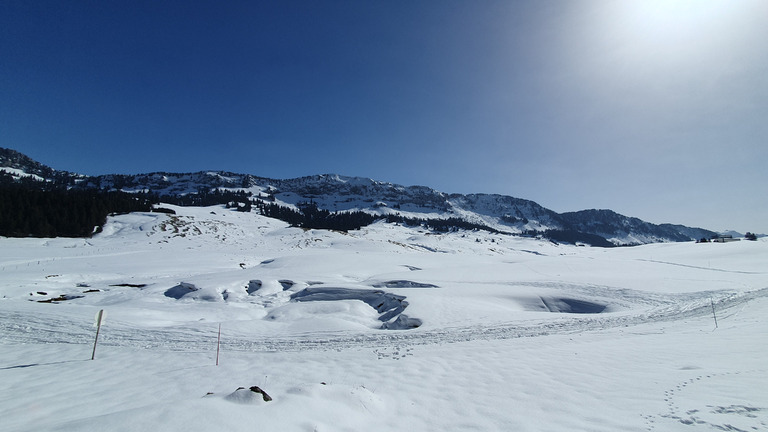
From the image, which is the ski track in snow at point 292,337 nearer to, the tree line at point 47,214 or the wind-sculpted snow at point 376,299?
the wind-sculpted snow at point 376,299

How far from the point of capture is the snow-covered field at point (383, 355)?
612 cm

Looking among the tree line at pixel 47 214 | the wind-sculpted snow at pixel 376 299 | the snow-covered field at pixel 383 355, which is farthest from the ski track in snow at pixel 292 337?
the tree line at pixel 47 214

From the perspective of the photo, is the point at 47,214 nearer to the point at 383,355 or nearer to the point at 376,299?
the point at 376,299

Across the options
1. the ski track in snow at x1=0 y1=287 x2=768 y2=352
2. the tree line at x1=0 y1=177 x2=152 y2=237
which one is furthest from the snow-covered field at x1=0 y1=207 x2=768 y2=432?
the tree line at x1=0 y1=177 x2=152 y2=237

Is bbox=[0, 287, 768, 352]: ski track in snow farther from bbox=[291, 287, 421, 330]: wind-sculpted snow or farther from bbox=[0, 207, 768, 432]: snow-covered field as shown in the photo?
bbox=[291, 287, 421, 330]: wind-sculpted snow

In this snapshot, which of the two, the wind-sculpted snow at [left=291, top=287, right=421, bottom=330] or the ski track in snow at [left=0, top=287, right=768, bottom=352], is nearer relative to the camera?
the ski track in snow at [left=0, top=287, right=768, bottom=352]

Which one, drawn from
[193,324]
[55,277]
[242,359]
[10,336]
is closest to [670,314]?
[242,359]

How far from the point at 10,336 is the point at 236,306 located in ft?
32.1

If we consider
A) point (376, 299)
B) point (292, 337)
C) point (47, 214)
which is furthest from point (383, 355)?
point (47, 214)

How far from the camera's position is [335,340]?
13.5 meters

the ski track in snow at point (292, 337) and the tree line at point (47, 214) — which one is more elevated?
the tree line at point (47, 214)

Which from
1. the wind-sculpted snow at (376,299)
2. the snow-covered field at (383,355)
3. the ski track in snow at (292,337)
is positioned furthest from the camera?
the wind-sculpted snow at (376,299)

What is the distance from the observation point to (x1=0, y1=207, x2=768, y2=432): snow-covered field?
6.12m

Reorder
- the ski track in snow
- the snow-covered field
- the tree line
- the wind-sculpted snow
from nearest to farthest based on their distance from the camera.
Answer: the snow-covered field, the ski track in snow, the wind-sculpted snow, the tree line
